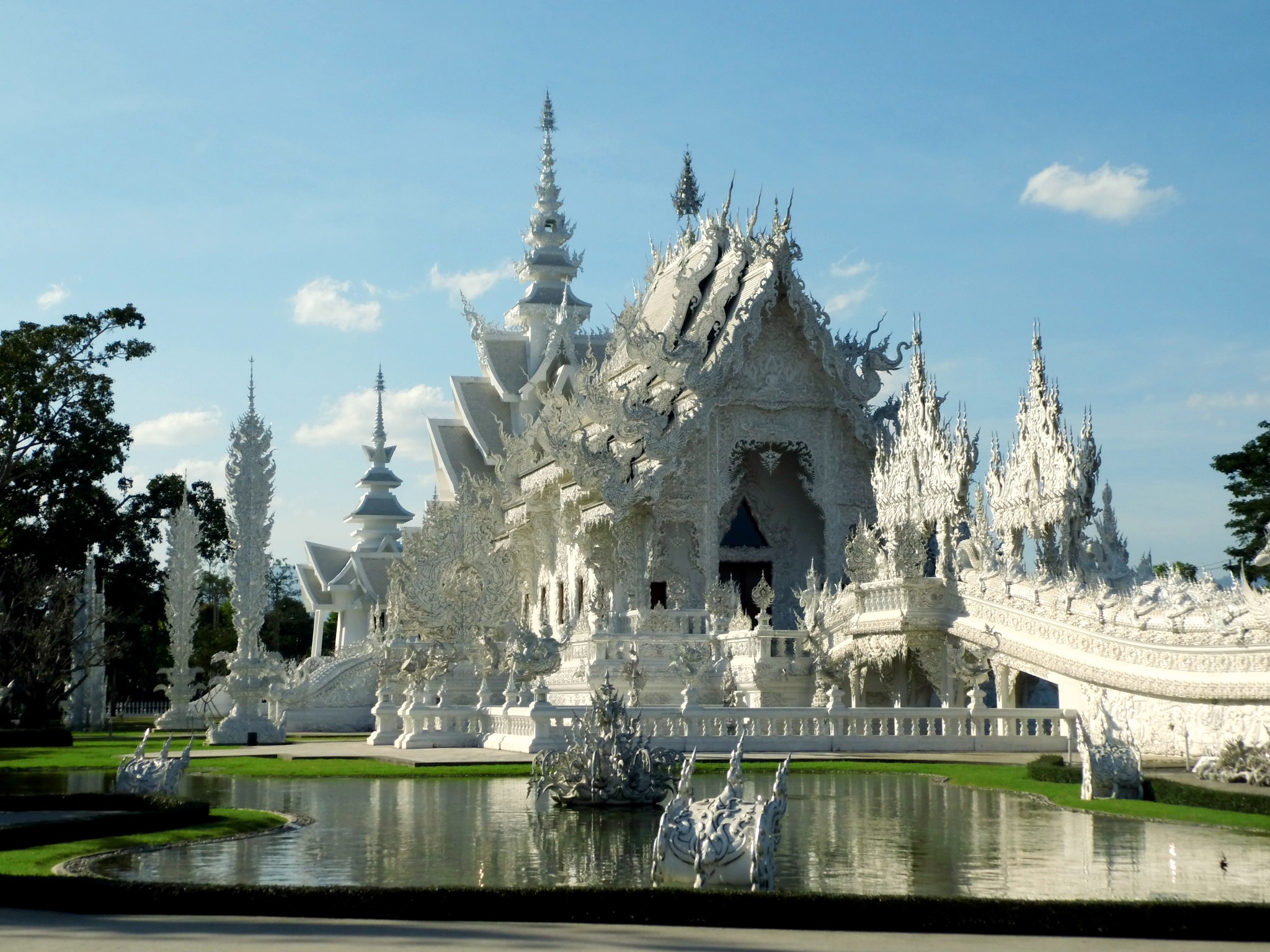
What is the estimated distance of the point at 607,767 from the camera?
1274 cm

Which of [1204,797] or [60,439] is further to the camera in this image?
[60,439]

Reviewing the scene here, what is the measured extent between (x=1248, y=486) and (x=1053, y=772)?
2713cm

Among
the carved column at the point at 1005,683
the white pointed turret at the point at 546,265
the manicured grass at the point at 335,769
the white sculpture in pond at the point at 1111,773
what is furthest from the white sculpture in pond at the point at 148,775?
the white pointed turret at the point at 546,265

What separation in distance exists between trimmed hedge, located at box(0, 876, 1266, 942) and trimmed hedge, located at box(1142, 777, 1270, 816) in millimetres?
4946

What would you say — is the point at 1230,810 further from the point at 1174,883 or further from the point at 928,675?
the point at 928,675

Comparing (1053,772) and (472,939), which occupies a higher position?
(1053,772)

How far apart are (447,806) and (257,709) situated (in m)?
13.0

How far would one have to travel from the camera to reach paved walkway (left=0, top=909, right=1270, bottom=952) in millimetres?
6520

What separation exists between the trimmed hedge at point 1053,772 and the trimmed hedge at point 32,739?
16.7 m

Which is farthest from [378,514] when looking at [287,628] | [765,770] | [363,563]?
[765,770]

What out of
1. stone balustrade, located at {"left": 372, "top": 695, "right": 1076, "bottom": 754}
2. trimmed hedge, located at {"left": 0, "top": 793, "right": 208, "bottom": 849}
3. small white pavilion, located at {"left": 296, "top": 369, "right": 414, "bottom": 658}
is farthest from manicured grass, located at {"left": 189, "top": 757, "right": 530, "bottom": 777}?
small white pavilion, located at {"left": 296, "top": 369, "right": 414, "bottom": 658}

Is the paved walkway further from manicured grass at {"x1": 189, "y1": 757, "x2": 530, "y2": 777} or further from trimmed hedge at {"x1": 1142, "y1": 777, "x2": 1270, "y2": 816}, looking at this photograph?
manicured grass at {"x1": 189, "y1": 757, "x2": 530, "y2": 777}

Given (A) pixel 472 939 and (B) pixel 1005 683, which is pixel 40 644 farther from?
(A) pixel 472 939

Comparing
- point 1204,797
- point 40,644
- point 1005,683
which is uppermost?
point 40,644
